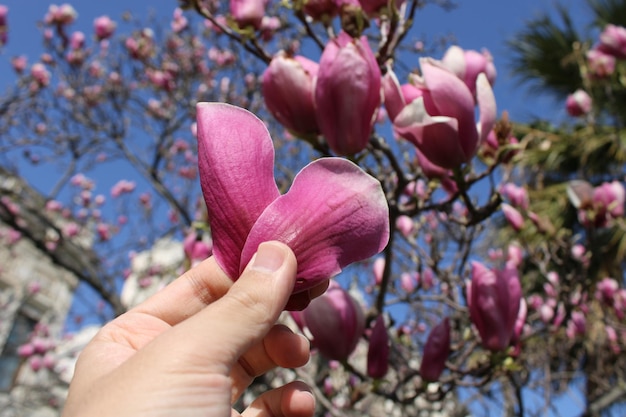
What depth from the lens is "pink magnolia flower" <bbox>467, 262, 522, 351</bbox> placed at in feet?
3.43

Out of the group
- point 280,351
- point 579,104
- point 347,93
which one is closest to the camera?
point 280,351

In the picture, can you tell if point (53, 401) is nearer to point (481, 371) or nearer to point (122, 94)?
point (122, 94)

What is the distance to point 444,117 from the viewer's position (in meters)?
0.86

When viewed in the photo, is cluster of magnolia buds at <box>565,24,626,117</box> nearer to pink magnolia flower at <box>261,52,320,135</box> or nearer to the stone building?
pink magnolia flower at <box>261,52,320,135</box>

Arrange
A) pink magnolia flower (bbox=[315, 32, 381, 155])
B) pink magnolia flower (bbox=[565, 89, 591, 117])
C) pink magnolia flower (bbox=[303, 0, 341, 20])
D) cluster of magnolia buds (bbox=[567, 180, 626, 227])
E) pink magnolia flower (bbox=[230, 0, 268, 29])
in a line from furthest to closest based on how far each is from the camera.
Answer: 1. pink magnolia flower (bbox=[565, 89, 591, 117])
2. cluster of magnolia buds (bbox=[567, 180, 626, 227])
3. pink magnolia flower (bbox=[230, 0, 268, 29])
4. pink magnolia flower (bbox=[303, 0, 341, 20])
5. pink magnolia flower (bbox=[315, 32, 381, 155])

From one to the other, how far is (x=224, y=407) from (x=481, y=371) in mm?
939

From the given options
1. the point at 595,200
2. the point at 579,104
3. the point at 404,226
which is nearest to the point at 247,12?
the point at 404,226

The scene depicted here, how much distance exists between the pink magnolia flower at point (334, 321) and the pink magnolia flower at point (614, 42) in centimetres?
210

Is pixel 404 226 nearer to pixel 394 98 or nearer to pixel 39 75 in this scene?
pixel 394 98

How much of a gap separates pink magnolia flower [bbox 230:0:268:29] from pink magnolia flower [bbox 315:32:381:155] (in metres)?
0.34

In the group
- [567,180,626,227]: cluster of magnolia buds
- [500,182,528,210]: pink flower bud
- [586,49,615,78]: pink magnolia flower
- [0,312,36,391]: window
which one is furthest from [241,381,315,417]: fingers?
[0,312,36,391]: window

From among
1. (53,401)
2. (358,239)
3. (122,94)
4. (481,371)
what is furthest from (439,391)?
(53,401)

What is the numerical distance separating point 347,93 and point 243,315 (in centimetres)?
49

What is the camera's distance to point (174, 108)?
13.6 feet
